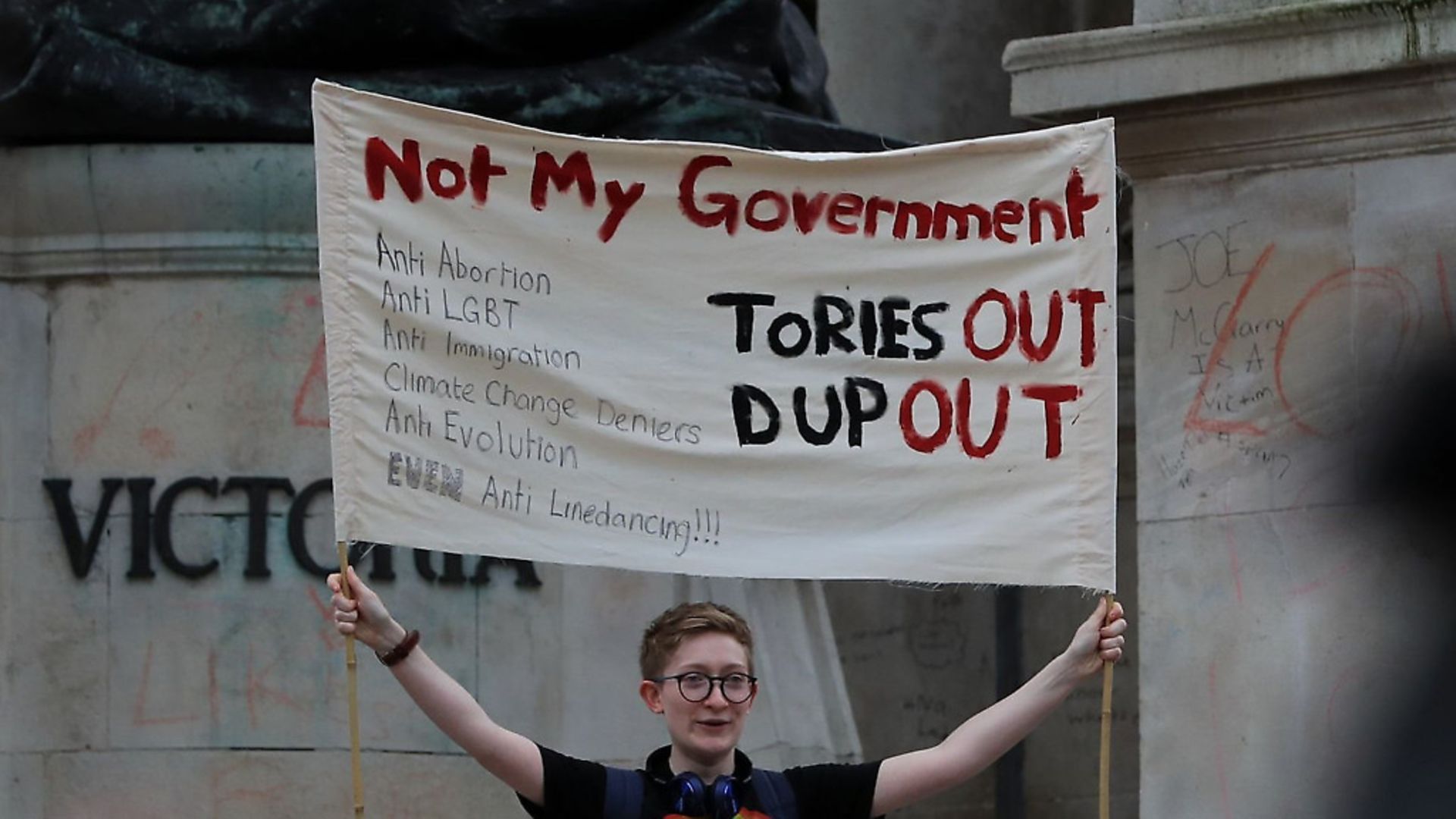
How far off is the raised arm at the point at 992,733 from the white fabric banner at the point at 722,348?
471 mm

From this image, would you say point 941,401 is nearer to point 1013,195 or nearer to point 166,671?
point 1013,195

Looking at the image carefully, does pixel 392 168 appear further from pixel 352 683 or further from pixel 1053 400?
pixel 1053 400

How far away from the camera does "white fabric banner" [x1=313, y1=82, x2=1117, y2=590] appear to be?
6098 mm

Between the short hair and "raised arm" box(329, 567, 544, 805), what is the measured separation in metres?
0.26

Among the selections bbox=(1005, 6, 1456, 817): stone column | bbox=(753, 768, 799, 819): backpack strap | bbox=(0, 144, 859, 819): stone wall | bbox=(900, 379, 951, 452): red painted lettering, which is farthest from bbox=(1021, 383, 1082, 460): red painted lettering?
bbox=(0, 144, 859, 819): stone wall

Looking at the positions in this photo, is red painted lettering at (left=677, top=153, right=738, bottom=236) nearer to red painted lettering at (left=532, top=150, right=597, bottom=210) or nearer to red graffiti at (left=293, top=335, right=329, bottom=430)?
red painted lettering at (left=532, top=150, right=597, bottom=210)

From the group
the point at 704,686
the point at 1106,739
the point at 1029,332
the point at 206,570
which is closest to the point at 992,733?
the point at 1106,739

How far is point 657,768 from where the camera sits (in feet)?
17.8

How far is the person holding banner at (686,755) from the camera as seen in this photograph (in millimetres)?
5348

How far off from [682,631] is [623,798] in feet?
1.03

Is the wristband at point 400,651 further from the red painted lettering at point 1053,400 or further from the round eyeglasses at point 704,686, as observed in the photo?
the red painted lettering at point 1053,400

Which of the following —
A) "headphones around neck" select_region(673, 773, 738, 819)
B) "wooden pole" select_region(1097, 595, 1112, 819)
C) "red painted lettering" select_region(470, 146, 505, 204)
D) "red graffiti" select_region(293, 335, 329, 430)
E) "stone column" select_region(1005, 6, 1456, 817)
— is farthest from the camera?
"red graffiti" select_region(293, 335, 329, 430)

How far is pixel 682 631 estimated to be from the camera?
5.44 meters

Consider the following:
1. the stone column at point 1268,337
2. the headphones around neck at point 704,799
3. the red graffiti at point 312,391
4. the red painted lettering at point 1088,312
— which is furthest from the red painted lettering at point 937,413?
Answer: the red graffiti at point 312,391
